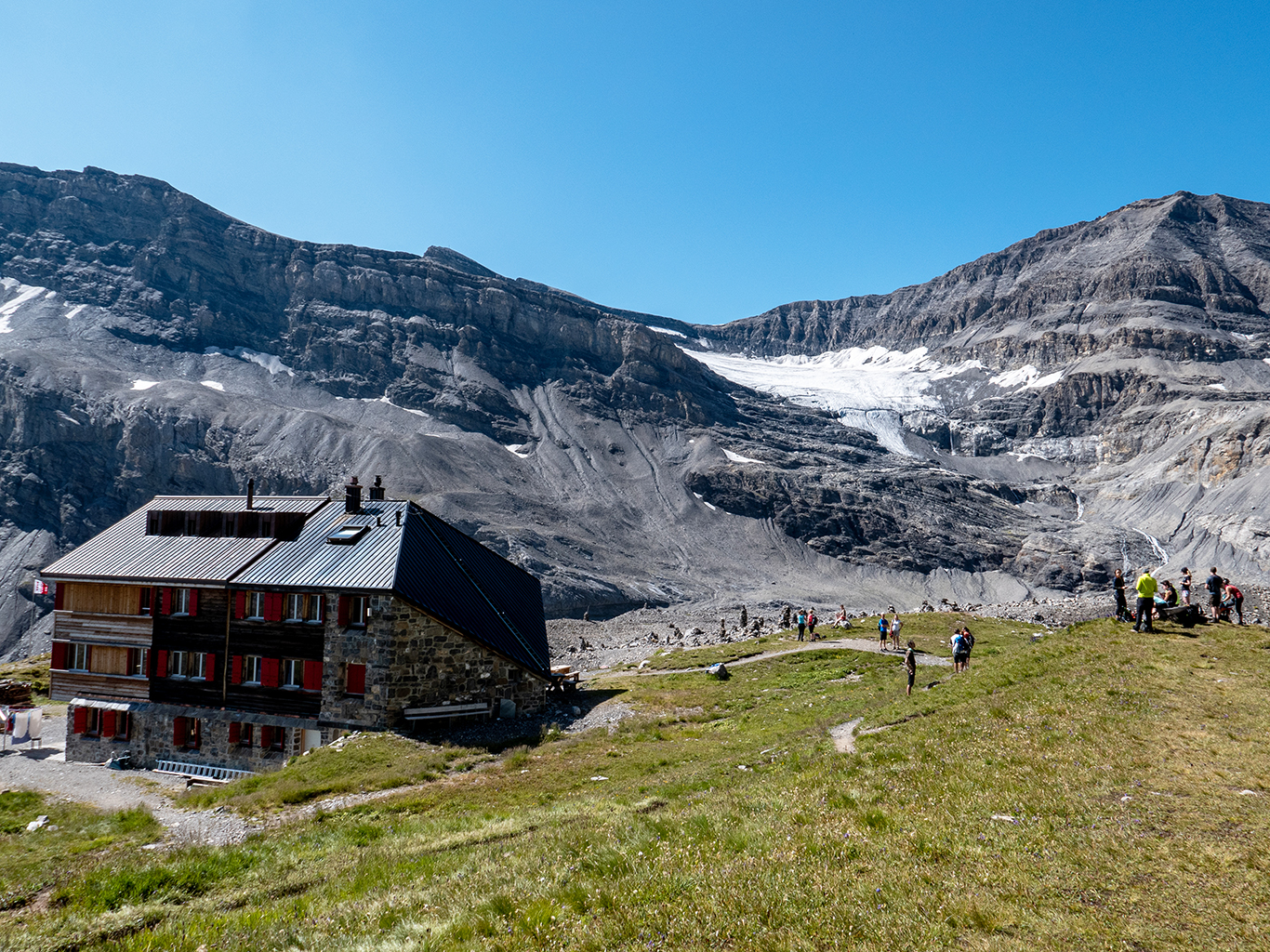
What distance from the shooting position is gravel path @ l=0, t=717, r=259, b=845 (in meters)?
18.6

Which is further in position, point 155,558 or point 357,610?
point 155,558

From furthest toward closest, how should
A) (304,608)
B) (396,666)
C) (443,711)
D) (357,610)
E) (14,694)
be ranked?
(14,694), (304,608), (357,610), (443,711), (396,666)

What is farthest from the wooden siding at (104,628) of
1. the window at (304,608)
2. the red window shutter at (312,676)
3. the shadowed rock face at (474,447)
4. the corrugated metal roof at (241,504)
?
the shadowed rock face at (474,447)

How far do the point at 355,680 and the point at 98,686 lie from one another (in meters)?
16.5

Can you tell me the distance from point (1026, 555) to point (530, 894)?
15473 centimetres

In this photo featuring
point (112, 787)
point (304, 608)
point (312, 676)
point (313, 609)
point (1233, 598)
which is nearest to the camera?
point (1233, 598)

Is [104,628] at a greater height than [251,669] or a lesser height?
greater

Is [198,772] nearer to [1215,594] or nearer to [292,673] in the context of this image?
[292,673]

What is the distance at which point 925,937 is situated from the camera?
6.79 meters

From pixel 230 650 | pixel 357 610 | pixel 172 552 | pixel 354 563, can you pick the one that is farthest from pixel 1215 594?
pixel 172 552

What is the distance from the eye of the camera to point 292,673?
1224 inches

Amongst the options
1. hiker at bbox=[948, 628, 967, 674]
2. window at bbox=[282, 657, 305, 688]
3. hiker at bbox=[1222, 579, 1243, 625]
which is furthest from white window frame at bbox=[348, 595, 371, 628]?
hiker at bbox=[1222, 579, 1243, 625]

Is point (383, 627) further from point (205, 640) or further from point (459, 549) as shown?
point (205, 640)

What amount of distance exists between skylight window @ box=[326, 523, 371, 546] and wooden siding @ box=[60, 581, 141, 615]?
35.8 ft
